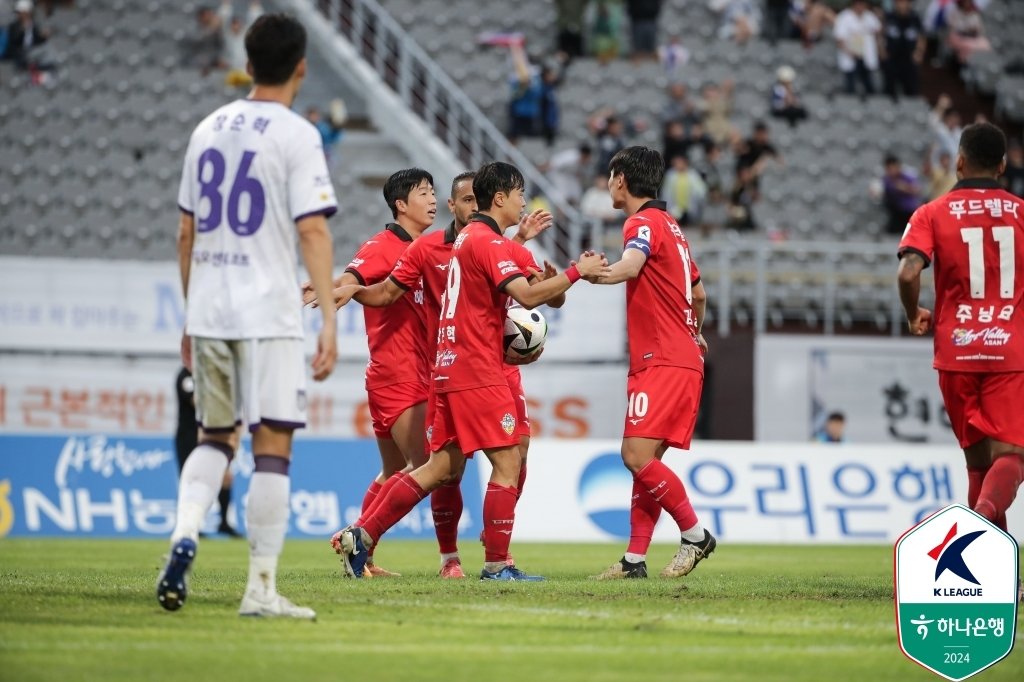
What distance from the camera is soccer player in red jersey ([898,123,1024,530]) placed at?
341 inches

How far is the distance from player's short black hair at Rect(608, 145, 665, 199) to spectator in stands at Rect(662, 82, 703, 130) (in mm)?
15801

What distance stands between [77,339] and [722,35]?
45.9 feet

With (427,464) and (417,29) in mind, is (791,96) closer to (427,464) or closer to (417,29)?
(417,29)

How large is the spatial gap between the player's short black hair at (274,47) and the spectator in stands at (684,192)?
56.8 ft

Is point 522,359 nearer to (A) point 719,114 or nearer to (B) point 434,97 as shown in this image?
(B) point 434,97

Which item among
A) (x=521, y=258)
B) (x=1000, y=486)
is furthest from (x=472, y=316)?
(x=1000, y=486)

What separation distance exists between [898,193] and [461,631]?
19.8m

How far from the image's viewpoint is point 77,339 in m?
21.0

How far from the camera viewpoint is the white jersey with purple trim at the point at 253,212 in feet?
23.0

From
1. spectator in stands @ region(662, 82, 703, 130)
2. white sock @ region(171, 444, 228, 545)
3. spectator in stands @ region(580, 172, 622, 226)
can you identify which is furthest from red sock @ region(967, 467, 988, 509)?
spectator in stands @ region(662, 82, 703, 130)

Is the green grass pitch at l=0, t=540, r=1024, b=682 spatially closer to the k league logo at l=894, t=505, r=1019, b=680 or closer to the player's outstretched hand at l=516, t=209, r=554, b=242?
the k league logo at l=894, t=505, r=1019, b=680

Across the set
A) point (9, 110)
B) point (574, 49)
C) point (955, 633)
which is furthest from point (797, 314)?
point (955, 633)

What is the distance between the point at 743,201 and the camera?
Answer: 971 inches

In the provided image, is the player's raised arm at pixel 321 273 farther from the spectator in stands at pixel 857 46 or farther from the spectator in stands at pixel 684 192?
the spectator in stands at pixel 857 46
